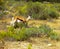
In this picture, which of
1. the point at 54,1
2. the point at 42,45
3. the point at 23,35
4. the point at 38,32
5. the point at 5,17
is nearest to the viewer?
the point at 42,45

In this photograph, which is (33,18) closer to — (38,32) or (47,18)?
(47,18)

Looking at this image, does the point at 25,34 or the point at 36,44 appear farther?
the point at 25,34

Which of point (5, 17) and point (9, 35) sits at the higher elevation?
point (9, 35)

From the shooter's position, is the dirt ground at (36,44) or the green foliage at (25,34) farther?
the green foliage at (25,34)

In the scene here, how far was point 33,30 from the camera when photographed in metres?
10.2

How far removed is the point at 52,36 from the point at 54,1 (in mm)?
22434

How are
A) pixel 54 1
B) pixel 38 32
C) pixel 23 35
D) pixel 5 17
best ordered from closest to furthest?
pixel 23 35 < pixel 38 32 < pixel 5 17 < pixel 54 1

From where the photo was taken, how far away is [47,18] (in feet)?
55.2

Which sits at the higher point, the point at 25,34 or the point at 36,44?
the point at 25,34

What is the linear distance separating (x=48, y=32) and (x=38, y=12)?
6936 mm

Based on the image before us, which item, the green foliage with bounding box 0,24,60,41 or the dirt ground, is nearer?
the dirt ground

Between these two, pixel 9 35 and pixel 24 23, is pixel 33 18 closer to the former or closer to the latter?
pixel 24 23

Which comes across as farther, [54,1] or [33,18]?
[54,1]

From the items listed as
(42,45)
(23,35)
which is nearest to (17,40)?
(23,35)
